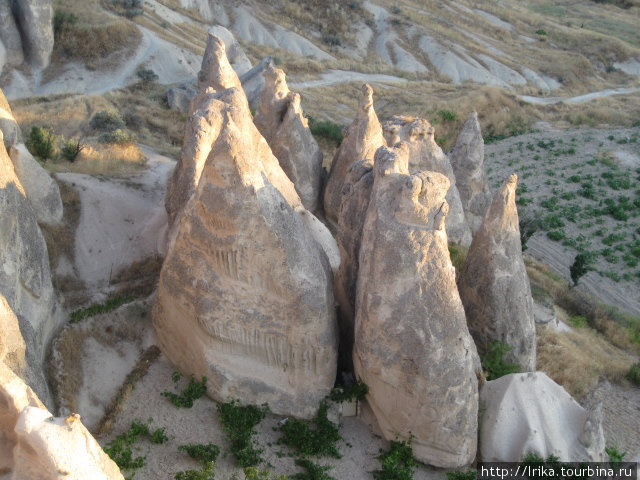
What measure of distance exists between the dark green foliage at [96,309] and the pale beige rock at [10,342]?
3020 mm

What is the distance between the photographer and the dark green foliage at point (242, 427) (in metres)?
7.54

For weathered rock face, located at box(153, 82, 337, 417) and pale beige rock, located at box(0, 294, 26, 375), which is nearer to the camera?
pale beige rock, located at box(0, 294, 26, 375)

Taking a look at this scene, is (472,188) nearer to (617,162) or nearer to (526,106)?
(617,162)

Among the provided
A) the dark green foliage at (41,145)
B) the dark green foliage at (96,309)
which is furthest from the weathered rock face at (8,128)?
the dark green foliage at (41,145)

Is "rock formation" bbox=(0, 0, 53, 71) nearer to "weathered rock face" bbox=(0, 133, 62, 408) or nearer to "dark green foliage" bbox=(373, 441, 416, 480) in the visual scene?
"weathered rock face" bbox=(0, 133, 62, 408)

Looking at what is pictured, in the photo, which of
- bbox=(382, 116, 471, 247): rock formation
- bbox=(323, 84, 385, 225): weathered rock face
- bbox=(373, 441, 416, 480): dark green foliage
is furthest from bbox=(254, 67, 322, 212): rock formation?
bbox=(373, 441, 416, 480): dark green foliage

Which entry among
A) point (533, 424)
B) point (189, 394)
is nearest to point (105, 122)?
point (189, 394)

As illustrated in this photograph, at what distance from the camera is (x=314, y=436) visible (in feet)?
26.4

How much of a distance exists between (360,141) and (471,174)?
13.9ft

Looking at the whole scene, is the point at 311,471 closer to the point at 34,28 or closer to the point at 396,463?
the point at 396,463

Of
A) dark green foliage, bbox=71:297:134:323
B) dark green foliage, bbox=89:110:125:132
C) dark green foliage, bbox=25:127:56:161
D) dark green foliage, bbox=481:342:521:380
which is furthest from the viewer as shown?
dark green foliage, bbox=89:110:125:132

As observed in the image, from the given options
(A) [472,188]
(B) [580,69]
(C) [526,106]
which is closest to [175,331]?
(A) [472,188]

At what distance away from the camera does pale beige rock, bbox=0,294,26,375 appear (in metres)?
6.30

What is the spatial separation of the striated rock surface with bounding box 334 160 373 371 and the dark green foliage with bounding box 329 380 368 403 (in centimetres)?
74
